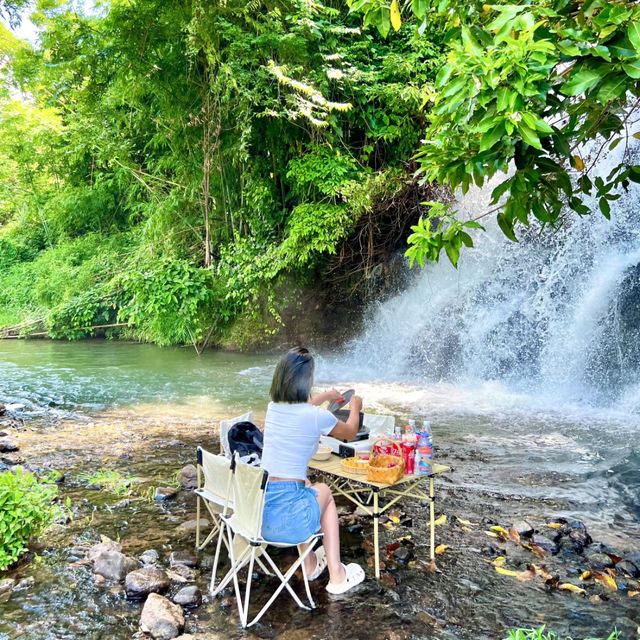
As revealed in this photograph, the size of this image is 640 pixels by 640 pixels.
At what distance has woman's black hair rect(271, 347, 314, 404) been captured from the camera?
147 inches

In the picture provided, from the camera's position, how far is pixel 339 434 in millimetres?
3908

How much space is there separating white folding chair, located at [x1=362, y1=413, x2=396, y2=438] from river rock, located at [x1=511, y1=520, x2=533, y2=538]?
1176 millimetres

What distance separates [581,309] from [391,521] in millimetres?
7110

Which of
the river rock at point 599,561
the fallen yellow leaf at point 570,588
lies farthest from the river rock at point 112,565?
the river rock at point 599,561

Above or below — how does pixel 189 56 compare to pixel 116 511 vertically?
above

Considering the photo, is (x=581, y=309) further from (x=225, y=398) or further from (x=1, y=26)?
(x=1, y=26)

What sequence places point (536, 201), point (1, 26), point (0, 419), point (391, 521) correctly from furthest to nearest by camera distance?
point (1, 26) → point (0, 419) → point (391, 521) → point (536, 201)

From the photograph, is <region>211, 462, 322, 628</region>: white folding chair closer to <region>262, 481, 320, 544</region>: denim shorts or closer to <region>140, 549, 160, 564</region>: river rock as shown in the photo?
<region>262, 481, 320, 544</region>: denim shorts

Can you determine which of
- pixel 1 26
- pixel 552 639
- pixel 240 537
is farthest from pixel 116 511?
pixel 1 26

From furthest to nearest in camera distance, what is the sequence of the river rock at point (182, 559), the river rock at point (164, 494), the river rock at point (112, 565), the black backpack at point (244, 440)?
the river rock at point (164, 494) < the black backpack at point (244, 440) < the river rock at point (182, 559) < the river rock at point (112, 565)

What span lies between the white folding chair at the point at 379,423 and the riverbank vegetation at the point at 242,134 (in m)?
6.77

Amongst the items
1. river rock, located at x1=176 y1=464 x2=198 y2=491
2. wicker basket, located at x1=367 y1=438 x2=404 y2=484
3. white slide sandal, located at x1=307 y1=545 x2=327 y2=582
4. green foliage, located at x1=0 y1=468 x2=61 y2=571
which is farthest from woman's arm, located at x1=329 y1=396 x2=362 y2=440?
river rock, located at x1=176 y1=464 x2=198 y2=491

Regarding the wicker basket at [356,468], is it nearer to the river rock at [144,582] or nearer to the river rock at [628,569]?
the river rock at [144,582]

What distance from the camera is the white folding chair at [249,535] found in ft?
11.1
